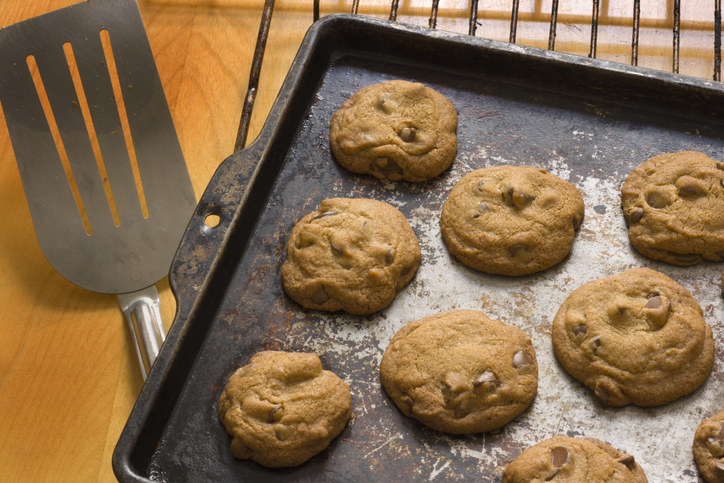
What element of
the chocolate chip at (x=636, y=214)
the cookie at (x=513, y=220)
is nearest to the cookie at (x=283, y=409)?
the cookie at (x=513, y=220)

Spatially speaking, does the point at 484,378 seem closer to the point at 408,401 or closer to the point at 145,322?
the point at 408,401

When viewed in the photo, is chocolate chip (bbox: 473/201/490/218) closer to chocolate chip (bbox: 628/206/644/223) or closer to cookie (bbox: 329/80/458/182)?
cookie (bbox: 329/80/458/182)

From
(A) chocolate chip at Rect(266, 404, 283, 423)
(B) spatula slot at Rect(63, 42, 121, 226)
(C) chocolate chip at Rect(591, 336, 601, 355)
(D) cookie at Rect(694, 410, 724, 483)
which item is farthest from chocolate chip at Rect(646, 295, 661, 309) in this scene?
(B) spatula slot at Rect(63, 42, 121, 226)

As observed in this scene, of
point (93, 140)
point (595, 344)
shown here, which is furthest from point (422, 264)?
point (93, 140)

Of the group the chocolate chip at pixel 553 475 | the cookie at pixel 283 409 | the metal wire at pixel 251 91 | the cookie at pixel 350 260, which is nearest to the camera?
the chocolate chip at pixel 553 475

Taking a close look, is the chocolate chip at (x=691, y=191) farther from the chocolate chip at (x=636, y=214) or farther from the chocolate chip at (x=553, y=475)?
the chocolate chip at (x=553, y=475)

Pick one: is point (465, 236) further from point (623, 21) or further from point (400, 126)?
point (623, 21)
